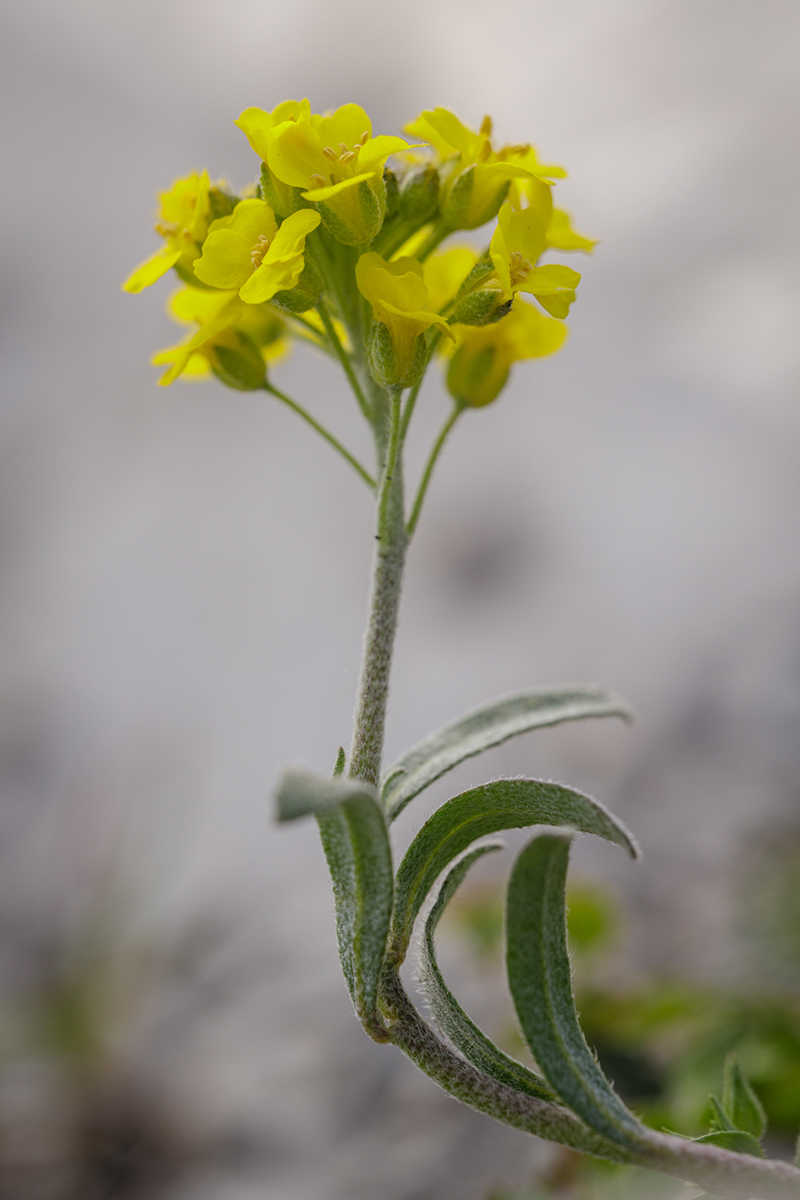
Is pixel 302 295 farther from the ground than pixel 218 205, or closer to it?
closer to it

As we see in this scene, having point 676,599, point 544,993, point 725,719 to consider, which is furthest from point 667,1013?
point 676,599

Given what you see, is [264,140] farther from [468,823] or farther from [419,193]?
[468,823]

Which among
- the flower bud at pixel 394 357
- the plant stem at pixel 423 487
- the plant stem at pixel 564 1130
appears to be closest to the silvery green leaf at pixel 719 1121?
the plant stem at pixel 564 1130

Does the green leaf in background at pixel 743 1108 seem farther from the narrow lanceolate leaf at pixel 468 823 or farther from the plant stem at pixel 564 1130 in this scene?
the narrow lanceolate leaf at pixel 468 823

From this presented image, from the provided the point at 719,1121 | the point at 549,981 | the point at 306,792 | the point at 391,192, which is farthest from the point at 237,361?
the point at 719,1121

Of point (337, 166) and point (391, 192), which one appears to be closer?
point (337, 166)

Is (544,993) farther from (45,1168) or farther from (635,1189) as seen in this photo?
(45,1168)
